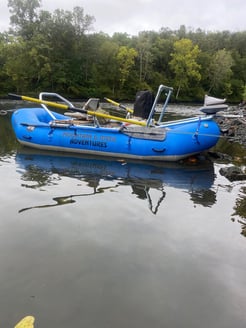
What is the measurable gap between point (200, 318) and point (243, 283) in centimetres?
91

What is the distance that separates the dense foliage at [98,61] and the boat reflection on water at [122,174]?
122 feet

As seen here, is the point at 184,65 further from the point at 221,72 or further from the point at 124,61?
the point at 124,61

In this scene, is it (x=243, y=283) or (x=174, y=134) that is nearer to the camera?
(x=243, y=283)

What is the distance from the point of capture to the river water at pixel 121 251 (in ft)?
10.8

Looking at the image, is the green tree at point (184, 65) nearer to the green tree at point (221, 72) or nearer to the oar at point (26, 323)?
the green tree at point (221, 72)

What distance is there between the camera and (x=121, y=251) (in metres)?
4.41

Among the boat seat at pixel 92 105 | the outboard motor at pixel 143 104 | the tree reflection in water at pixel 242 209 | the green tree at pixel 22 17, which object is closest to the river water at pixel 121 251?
the tree reflection in water at pixel 242 209

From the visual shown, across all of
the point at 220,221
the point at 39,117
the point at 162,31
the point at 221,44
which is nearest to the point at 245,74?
the point at 221,44

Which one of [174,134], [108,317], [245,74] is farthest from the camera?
[245,74]

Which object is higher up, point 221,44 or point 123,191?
point 221,44

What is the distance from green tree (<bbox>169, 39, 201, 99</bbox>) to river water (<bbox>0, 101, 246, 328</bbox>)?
50459 millimetres

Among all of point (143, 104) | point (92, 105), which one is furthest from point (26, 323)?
point (143, 104)

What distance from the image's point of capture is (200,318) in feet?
10.7

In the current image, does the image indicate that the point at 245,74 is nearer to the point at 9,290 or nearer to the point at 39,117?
the point at 39,117
